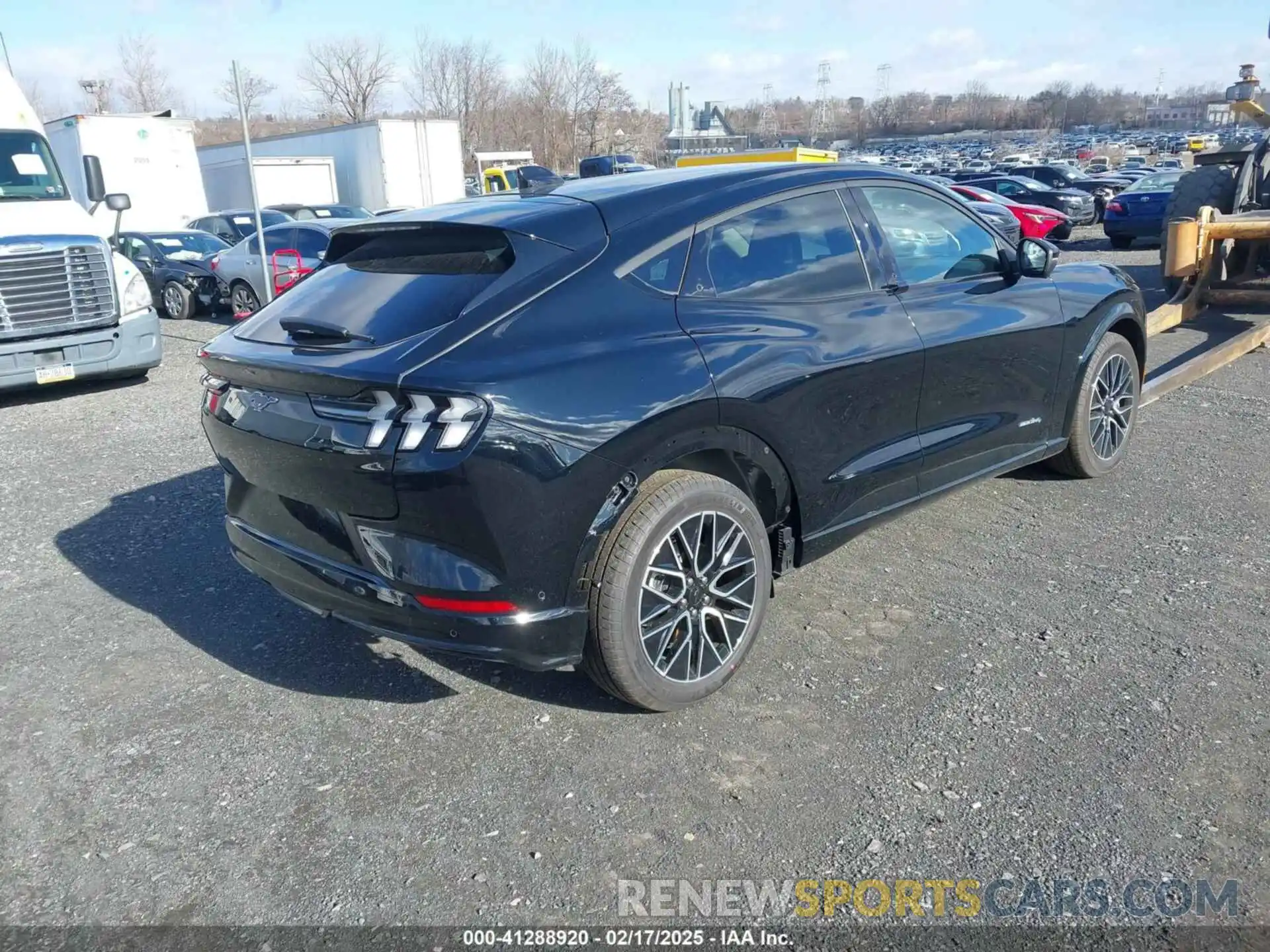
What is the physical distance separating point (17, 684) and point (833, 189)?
3.73m

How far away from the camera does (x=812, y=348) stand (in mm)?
3609

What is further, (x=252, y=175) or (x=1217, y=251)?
(x=252, y=175)

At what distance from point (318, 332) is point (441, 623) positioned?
3.42 ft

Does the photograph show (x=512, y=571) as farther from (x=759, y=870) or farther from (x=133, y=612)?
(x=133, y=612)

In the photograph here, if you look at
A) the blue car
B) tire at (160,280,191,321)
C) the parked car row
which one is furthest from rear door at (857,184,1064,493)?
the blue car

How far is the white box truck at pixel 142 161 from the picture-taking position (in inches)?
801

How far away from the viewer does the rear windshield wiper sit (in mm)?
3123

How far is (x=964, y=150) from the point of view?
80500 millimetres

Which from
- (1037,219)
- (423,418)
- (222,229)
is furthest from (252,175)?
(1037,219)

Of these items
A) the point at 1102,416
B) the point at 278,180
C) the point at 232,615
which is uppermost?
the point at 278,180

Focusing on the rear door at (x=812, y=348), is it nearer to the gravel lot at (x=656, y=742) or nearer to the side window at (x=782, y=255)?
the side window at (x=782, y=255)

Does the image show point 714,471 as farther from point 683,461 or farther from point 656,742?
point 656,742

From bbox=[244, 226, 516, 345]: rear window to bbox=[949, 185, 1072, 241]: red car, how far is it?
1795 cm

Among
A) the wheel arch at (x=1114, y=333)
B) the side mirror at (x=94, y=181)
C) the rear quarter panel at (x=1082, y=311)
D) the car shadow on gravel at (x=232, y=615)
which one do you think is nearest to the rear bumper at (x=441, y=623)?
the car shadow on gravel at (x=232, y=615)
